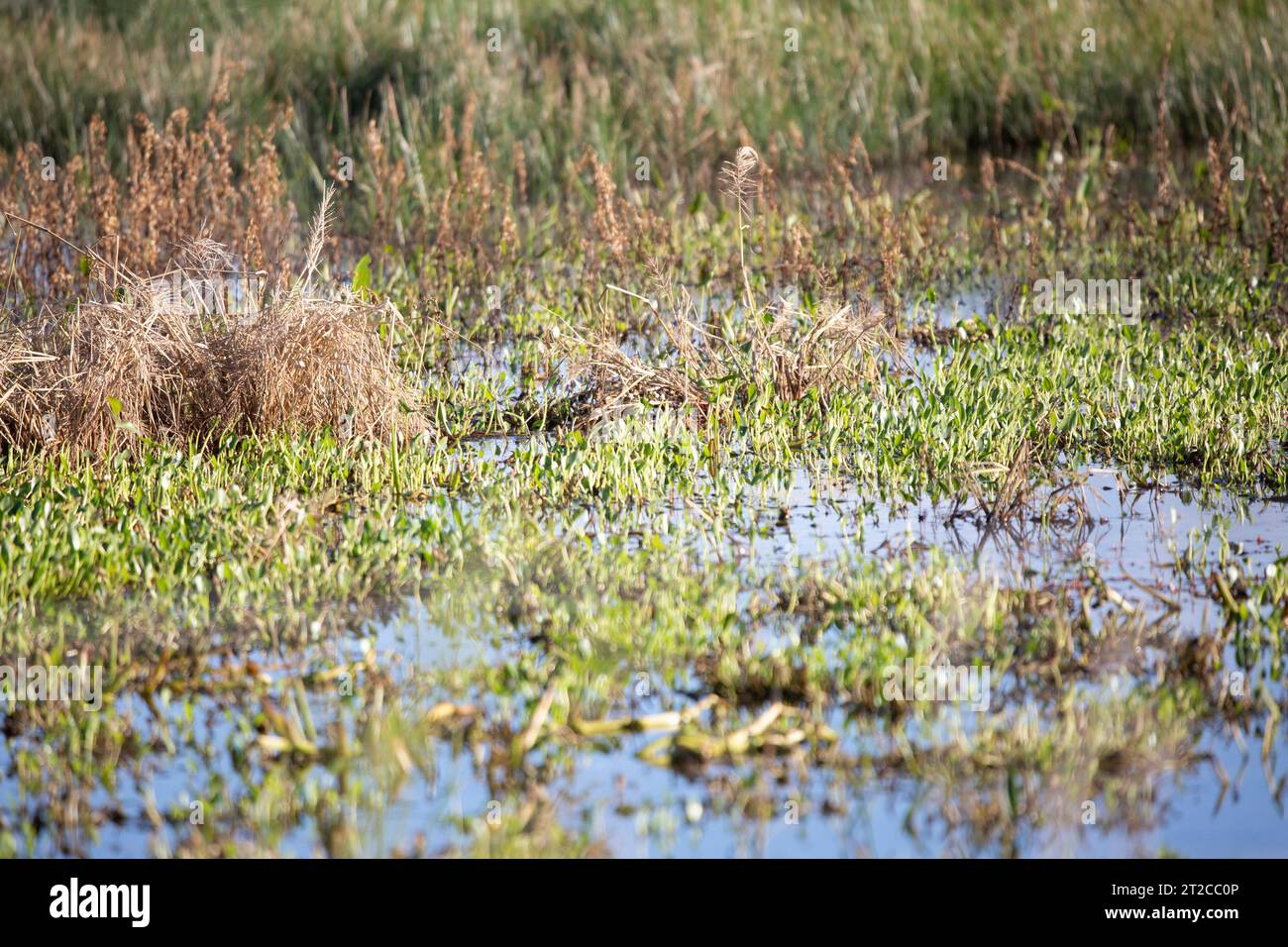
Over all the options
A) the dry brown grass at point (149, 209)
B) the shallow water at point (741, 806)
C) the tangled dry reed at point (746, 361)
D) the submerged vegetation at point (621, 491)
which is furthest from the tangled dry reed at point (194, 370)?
the shallow water at point (741, 806)

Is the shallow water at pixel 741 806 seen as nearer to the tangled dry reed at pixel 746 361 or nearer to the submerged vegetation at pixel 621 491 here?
the submerged vegetation at pixel 621 491

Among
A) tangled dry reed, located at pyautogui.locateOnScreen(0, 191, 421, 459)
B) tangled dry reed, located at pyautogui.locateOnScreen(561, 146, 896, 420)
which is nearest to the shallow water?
tangled dry reed, located at pyautogui.locateOnScreen(0, 191, 421, 459)

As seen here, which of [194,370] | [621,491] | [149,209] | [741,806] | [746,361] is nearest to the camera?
[741,806]

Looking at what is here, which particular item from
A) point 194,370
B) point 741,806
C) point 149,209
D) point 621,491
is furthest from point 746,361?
point 741,806

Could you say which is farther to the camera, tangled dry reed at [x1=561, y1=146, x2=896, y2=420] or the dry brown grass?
the dry brown grass

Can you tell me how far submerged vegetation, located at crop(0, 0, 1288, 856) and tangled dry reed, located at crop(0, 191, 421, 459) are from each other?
0.02 m

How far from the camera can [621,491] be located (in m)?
5.53

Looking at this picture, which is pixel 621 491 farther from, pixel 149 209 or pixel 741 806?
pixel 149 209

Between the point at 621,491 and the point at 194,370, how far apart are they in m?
1.79

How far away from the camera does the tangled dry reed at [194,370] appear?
5.84 metres

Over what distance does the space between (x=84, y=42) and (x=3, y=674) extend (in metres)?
9.99

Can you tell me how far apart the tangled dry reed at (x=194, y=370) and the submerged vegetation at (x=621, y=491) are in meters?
0.02

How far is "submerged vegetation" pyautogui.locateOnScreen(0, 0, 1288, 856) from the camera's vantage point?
3.47 m

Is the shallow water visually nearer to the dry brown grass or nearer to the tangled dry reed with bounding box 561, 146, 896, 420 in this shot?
the tangled dry reed with bounding box 561, 146, 896, 420
